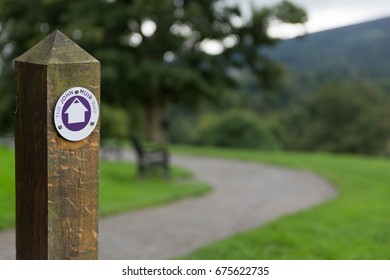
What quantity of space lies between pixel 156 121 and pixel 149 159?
37.3 ft

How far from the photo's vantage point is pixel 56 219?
236 centimetres

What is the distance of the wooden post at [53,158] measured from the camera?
2270mm

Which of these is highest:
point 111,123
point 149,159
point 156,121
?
point 149,159

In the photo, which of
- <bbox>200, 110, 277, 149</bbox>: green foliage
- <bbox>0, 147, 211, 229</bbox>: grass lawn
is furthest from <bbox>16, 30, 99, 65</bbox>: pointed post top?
<bbox>200, 110, 277, 149</bbox>: green foliage

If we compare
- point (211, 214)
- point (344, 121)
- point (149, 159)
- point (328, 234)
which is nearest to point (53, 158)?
point (328, 234)

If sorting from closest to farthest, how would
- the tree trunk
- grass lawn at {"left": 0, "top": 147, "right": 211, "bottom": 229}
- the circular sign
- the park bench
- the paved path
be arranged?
the circular sign → the paved path → grass lawn at {"left": 0, "top": 147, "right": 211, "bottom": 229} → the park bench → the tree trunk

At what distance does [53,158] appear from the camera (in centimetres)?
230

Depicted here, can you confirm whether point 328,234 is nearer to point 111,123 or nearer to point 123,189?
point 123,189

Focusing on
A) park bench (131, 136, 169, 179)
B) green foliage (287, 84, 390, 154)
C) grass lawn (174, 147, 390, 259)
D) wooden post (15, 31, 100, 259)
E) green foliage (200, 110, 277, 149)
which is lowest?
green foliage (287, 84, 390, 154)

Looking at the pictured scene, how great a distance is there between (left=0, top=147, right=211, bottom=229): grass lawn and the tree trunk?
9.75m

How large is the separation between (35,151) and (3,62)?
1380cm

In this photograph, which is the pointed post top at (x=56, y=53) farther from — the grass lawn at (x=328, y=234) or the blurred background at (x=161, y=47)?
the blurred background at (x=161, y=47)

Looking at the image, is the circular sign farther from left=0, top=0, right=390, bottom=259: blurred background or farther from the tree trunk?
the tree trunk

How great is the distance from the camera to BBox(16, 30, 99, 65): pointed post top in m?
2.28
